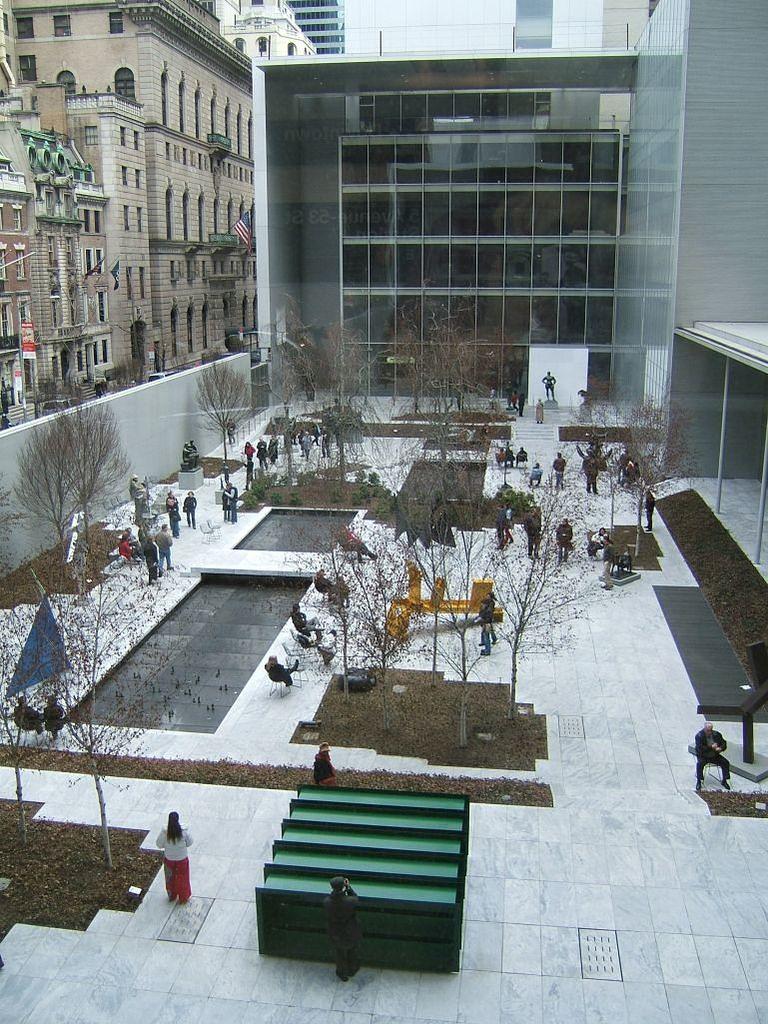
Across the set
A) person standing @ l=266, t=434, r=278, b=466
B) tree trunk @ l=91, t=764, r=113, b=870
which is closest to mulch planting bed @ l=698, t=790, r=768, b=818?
tree trunk @ l=91, t=764, r=113, b=870

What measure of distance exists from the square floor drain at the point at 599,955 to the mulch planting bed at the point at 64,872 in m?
5.33

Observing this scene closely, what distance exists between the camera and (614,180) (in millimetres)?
52344

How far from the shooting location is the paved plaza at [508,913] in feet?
35.1

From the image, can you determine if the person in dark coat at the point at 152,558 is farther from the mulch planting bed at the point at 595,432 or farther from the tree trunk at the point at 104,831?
the mulch planting bed at the point at 595,432

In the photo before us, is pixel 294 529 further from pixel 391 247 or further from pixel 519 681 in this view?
pixel 391 247

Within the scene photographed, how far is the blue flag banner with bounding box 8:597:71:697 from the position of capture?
15188 millimetres

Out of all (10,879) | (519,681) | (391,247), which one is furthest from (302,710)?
(391,247)

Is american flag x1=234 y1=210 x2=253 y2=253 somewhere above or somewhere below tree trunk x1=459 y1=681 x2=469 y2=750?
above

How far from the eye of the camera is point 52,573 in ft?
84.4

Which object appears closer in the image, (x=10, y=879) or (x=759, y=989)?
(x=759, y=989)

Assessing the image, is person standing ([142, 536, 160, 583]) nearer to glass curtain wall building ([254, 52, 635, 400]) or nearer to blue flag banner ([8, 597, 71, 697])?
blue flag banner ([8, 597, 71, 697])

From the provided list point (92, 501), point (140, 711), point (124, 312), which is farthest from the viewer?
point (124, 312)

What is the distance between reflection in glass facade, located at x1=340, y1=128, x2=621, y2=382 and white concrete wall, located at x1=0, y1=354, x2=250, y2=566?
555 inches

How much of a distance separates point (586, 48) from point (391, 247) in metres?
13.4
